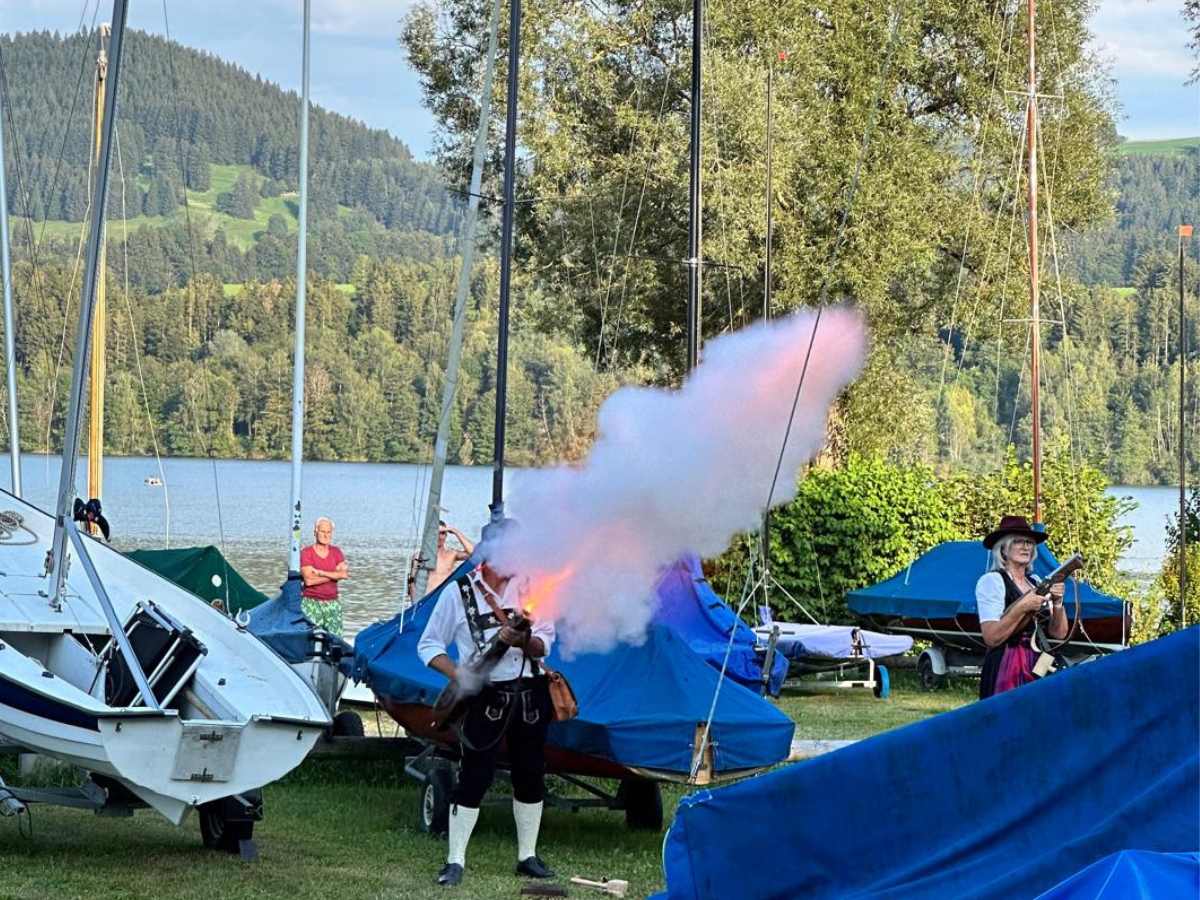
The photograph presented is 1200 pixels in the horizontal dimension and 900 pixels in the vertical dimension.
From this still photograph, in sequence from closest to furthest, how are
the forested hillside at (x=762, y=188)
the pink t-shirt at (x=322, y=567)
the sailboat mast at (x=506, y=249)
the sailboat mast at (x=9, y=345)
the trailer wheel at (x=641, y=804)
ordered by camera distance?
the trailer wheel at (x=641, y=804) < the sailboat mast at (x=506, y=249) < the sailboat mast at (x=9, y=345) < the pink t-shirt at (x=322, y=567) < the forested hillside at (x=762, y=188)

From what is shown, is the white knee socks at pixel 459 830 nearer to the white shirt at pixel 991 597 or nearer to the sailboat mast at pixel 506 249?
the white shirt at pixel 991 597

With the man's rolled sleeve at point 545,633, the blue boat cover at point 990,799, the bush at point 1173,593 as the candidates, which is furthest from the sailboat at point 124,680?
the bush at point 1173,593

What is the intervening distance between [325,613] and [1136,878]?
500 inches

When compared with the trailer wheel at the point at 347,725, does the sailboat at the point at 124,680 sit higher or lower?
higher

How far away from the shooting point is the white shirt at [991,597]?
32.8ft

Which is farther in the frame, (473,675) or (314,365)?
(314,365)

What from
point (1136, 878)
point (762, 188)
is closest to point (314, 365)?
point (762, 188)

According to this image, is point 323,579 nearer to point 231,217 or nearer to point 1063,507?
point 1063,507

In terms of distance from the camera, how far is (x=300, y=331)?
62.6 feet

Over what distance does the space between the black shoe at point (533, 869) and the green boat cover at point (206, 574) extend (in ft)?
28.5

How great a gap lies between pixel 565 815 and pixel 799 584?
12.2 m

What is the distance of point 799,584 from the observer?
81.1ft

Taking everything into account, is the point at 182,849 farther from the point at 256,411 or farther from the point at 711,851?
the point at 256,411

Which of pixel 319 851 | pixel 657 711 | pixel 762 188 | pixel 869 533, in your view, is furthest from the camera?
pixel 762 188
